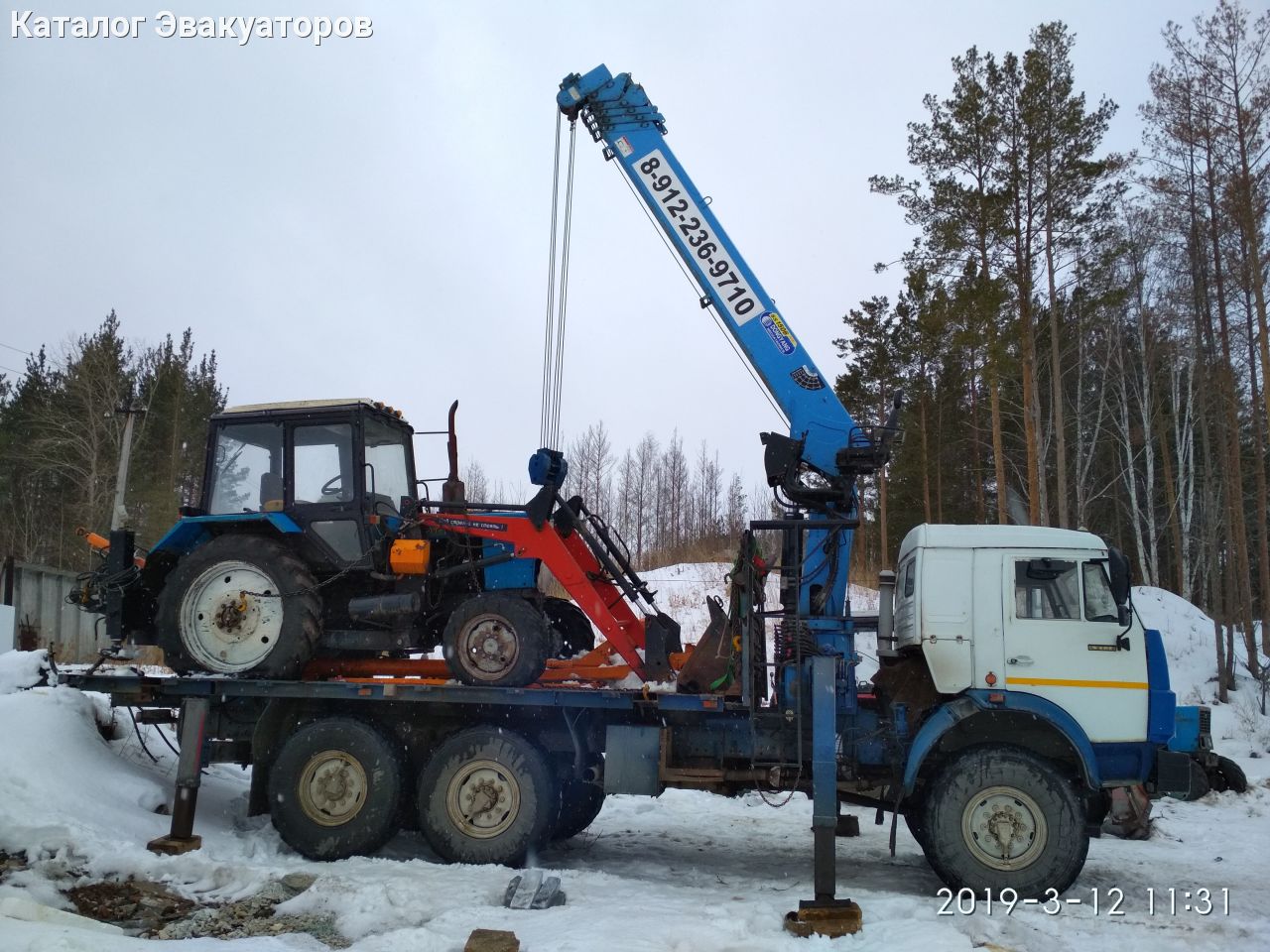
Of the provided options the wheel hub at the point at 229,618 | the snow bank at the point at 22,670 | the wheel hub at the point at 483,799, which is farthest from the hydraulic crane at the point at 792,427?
the snow bank at the point at 22,670

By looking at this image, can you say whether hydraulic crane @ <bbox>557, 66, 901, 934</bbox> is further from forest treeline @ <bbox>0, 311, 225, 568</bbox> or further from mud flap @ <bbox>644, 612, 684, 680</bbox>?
forest treeline @ <bbox>0, 311, 225, 568</bbox>

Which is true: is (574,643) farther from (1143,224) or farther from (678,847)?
(1143,224)

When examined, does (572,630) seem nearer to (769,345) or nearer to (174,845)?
(769,345)

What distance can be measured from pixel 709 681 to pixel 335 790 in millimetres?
3208

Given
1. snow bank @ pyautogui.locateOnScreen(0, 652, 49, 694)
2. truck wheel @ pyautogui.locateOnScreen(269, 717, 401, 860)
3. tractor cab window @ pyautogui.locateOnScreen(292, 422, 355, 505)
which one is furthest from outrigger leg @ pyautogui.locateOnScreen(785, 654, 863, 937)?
snow bank @ pyautogui.locateOnScreen(0, 652, 49, 694)

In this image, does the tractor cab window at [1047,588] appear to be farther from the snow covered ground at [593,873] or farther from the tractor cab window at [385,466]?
the tractor cab window at [385,466]

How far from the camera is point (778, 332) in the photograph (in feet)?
27.5

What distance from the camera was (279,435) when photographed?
8445mm

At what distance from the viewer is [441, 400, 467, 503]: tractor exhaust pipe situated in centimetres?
806

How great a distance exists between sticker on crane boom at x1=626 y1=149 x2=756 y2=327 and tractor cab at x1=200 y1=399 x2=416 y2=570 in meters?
3.19

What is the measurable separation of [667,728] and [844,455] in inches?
106

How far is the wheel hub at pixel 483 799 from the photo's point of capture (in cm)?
746

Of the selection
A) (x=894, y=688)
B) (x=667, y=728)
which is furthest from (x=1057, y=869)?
(x=667, y=728)

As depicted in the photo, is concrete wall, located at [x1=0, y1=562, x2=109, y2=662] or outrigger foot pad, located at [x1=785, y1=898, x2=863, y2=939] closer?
outrigger foot pad, located at [x1=785, y1=898, x2=863, y2=939]
